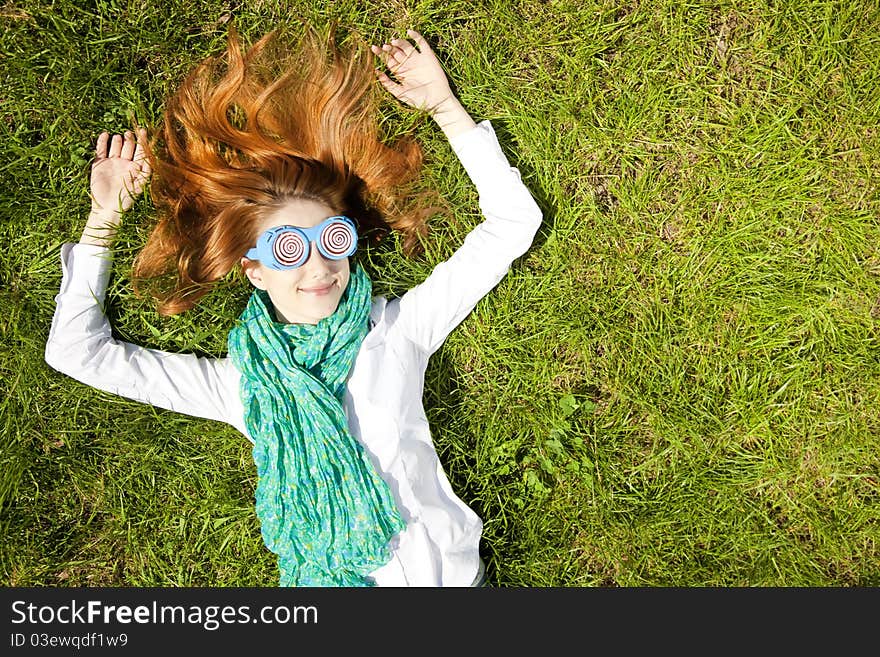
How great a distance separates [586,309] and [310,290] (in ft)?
4.64

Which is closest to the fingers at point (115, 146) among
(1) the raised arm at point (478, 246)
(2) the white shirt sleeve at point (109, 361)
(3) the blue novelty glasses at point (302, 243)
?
(2) the white shirt sleeve at point (109, 361)

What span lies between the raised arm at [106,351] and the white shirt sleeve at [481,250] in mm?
927

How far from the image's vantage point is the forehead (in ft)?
8.92

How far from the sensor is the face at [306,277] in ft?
8.83

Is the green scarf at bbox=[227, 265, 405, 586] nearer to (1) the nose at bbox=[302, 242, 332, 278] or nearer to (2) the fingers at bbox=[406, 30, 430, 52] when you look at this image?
(1) the nose at bbox=[302, 242, 332, 278]

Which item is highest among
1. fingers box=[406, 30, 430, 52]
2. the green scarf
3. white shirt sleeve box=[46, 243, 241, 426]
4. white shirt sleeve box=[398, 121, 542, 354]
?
fingers box=[406, 30, 430, 52]

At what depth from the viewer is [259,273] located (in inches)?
111

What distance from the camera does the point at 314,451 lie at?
282 cm

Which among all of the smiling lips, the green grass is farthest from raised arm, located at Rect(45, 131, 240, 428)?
the smiling lips

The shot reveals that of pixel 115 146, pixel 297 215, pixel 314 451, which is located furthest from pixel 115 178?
pixel 314 451

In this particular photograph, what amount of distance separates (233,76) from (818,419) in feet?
10.8

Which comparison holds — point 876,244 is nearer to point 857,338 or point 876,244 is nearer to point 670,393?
point 857,338

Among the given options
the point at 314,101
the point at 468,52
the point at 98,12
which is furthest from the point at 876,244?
the point at 98,12

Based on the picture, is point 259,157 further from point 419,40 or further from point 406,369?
point 406,369
